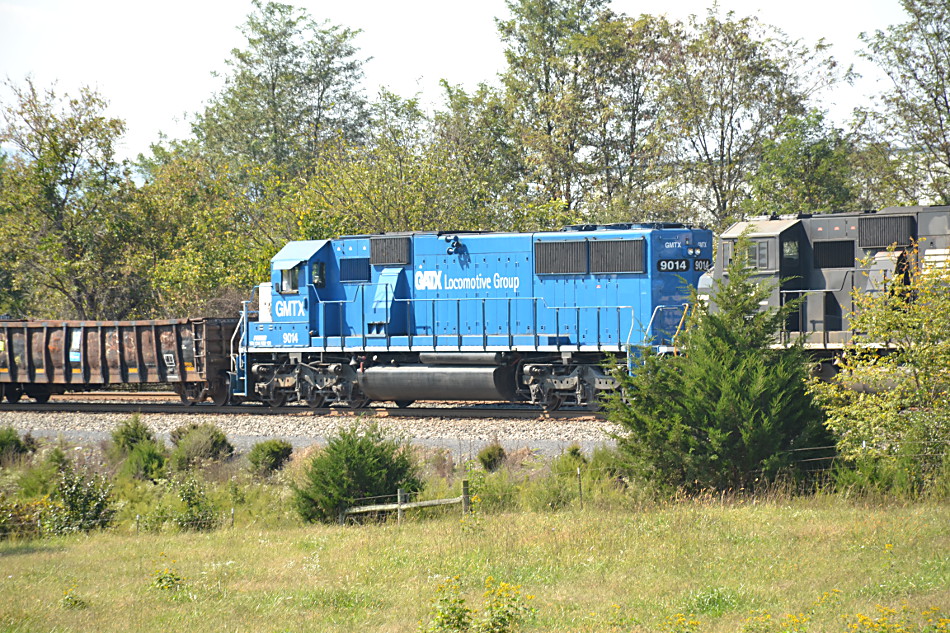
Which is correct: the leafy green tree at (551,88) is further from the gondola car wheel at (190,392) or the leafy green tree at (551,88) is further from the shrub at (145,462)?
the shrub at (145,462)

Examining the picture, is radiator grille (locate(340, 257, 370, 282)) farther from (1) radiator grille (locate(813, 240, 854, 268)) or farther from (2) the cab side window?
(1) radiator grille (locate(813, 240, 854, 268))

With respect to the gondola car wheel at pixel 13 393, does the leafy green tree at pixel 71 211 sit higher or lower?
higher

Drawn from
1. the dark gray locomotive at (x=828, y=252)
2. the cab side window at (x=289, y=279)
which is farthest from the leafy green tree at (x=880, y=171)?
the cab side window at (x=289, y=279)

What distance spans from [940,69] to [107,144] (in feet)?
93.7

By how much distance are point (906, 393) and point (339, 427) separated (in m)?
8.64

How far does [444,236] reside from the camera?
2084cm

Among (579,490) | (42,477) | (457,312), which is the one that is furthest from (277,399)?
(579,490)

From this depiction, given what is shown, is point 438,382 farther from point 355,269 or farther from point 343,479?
point 343,479

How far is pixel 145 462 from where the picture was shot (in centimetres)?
1712

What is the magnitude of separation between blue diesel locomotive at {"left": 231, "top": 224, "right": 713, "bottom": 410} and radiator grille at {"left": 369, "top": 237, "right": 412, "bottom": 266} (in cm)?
3

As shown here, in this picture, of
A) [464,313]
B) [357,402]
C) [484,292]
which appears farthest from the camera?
[357,402]

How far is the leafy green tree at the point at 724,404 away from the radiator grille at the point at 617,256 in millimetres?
6430

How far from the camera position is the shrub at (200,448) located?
16953mm

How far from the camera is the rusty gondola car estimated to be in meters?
23.1
